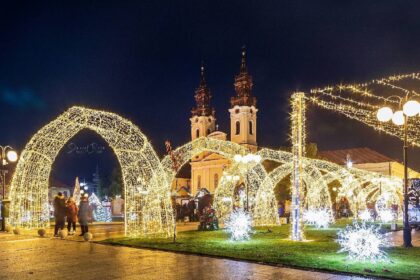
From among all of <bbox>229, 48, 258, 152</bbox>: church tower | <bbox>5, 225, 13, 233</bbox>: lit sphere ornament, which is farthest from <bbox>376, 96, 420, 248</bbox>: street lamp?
<bbox>229, 48, 258, 152</bbox>: church tower

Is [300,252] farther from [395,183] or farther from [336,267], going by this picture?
[395,183]

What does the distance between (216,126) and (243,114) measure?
1190 centimetres

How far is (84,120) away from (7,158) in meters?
6.31

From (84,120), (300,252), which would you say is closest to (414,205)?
(300,252)

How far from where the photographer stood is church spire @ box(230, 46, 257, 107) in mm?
76000

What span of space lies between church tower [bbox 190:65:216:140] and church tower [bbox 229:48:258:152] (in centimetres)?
768

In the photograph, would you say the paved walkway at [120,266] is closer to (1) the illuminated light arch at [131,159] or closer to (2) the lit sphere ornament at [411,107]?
(1) the illuminated light arch at [131,159]

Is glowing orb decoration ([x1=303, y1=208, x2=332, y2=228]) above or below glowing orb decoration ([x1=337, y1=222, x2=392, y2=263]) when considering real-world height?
below

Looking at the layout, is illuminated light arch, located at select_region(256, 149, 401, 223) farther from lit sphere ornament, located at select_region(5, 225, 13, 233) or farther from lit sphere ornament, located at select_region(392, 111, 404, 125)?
lit sphere ornament, located at select_region(5, 225, 13, 233)

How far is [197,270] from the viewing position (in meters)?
9.91

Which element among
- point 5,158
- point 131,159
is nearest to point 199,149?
point 131,159

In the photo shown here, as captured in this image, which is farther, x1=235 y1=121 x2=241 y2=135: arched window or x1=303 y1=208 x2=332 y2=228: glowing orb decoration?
x1=235 y1=121 x2=241 y2=135: arched window

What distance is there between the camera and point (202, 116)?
86625mm

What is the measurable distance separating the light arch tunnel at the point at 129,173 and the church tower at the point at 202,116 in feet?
195
